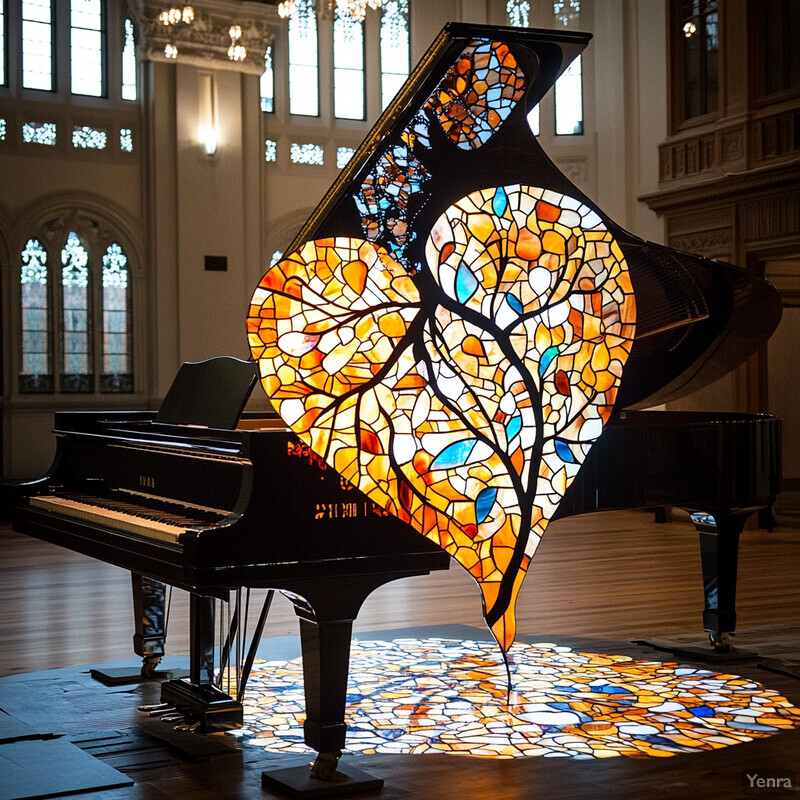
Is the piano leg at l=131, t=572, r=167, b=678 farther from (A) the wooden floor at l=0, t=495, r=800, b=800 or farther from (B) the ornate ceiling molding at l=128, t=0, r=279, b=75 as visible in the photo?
(B) the ornate ceiling molding at l=128, t=0, r=279, b=75

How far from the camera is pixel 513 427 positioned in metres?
3.93

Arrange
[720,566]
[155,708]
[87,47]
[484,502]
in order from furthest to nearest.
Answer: [87,47], [720,566], [155,708], [484,502]

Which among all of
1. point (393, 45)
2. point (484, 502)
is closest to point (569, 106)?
point (393, 45)

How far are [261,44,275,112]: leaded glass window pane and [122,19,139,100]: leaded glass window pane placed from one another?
4.40 feet

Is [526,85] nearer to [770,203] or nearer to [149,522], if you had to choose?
[149,522]

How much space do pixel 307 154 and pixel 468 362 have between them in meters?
9.53

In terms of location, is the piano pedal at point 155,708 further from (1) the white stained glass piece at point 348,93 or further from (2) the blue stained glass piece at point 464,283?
(1) the white stained glass piece at point 348,93

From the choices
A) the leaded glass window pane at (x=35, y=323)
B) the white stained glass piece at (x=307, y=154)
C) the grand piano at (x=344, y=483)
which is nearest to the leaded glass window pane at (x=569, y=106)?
the white stained glass piece at (x=307, y=154)

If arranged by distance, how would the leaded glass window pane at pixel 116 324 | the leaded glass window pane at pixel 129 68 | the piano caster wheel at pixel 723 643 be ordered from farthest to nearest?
the leaded glass window pane at pixel 129 68 < the leaded glass window pane at pixel 116 324 < the piano caster wheel at pixel 723 643

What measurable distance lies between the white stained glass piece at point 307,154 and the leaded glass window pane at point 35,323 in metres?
2.87

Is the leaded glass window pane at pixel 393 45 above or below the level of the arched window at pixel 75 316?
above

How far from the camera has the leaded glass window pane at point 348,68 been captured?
43.0 ft

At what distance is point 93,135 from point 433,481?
30.2 ft

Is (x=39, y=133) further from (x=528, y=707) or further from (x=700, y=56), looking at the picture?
(x=528, y=707)
